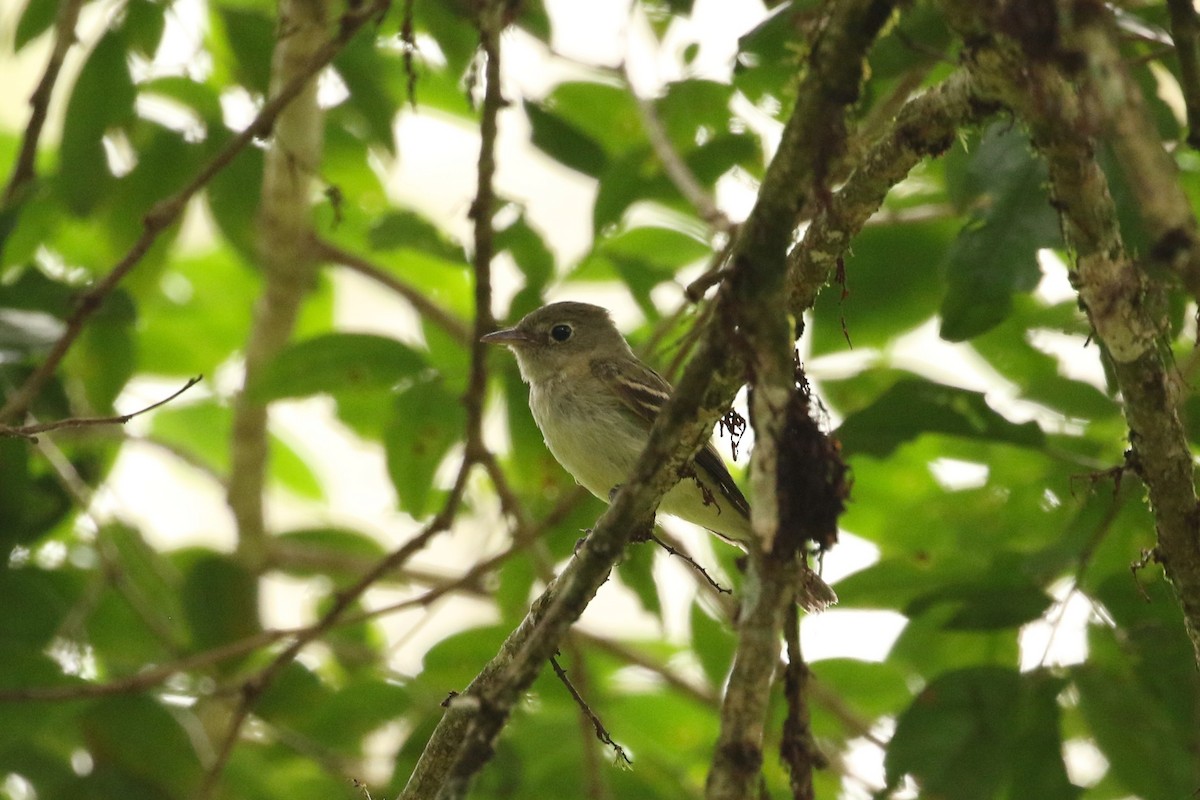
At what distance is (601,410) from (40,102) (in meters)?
2.26

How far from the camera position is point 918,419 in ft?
12.3

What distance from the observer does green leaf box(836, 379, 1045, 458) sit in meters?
3.72

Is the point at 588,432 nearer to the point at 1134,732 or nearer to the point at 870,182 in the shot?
the point at 1134,732

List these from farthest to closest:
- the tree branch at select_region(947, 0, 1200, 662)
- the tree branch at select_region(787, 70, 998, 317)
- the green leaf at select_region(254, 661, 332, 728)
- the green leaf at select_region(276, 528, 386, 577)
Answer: the green leaf at select_region(276, 528, 386, 577) → the green leaf at select_region(254, 661, 332, 728) → the tree branch at select_region(787, 70, 998, 317) → the tree branch at select_region(947, 0, 1200, 662)

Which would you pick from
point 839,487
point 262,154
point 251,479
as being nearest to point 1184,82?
point 839,487

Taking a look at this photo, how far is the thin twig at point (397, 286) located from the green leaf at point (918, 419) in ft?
6.75

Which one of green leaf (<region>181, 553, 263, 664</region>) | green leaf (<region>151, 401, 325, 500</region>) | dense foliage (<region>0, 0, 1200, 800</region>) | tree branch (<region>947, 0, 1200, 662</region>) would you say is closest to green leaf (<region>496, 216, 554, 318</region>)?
dense foliage (<region>0, 0, 1200, 800</region>)

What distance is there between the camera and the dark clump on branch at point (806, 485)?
184cm

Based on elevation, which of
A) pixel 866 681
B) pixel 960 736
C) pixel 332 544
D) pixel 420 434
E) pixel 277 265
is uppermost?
pixel 277 265

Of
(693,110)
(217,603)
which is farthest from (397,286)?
(693,110)

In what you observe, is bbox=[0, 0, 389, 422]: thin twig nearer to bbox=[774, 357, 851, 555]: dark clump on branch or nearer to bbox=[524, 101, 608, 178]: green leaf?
bbox=[524, 101, 608, 178]: green leaf

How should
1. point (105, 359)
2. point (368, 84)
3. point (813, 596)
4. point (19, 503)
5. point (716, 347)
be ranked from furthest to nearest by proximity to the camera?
point (368, 84)
point (105, 359)
point (813, 596)
point (19, 503)
point (716, 347)

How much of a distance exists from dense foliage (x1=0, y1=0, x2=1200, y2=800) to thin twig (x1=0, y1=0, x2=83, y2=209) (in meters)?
0.02

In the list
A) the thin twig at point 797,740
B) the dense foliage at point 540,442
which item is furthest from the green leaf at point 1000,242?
the thin twig at point 797,740
